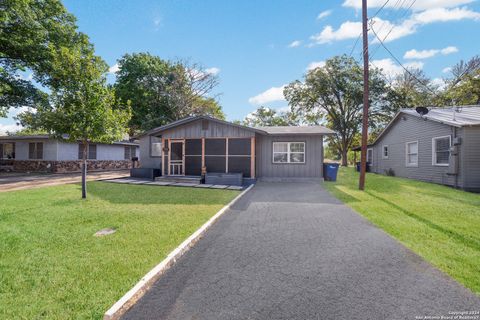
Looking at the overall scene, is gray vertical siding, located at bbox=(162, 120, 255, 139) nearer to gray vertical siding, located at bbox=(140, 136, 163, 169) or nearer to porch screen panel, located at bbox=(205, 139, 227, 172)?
porch screen panel, located at bbox=(205, 139, 227, 172)

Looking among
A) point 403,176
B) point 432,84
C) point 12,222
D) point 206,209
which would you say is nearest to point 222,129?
point 206,209

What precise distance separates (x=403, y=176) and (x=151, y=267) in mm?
17589

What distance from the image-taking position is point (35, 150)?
1912cm

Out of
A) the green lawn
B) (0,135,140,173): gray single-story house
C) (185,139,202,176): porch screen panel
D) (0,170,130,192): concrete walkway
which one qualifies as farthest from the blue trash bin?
(0,135,140,173): gray single-story house

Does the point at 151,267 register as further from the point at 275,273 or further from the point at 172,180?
the point at 172,180

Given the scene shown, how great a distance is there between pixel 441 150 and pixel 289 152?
7.71 m

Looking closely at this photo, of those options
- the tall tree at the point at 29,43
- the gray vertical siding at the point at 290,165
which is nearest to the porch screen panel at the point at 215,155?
the gray vertical siding at the point at 290,165

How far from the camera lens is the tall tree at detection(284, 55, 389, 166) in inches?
1242

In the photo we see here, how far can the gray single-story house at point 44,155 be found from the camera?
60.7 ft

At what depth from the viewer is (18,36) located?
15070 mm

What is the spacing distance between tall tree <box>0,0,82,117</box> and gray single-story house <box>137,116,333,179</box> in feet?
29.6

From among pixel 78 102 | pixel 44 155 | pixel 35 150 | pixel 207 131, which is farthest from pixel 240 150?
pixel 35 150

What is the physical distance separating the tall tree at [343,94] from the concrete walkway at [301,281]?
1239 inches

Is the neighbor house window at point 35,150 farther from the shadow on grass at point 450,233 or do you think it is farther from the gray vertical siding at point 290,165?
the shadow on grass at point 450,233
